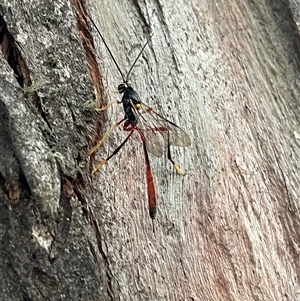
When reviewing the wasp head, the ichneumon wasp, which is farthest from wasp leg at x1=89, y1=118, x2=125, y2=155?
the wasp head

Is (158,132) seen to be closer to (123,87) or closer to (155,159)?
(155,159)

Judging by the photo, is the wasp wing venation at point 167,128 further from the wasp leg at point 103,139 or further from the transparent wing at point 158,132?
the wasp leg at point 103,139

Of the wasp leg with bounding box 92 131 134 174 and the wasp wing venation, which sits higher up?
the wasp wing venation

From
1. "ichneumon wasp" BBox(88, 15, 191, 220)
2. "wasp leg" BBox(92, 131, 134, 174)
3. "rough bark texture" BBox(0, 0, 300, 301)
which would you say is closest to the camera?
"rough bark texture" BBox(0, 0, 300, 301)

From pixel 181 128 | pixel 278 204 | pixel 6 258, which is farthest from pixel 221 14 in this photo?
pixel 6 258

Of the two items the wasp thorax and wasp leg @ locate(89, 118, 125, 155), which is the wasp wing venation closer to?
the wasp thorax

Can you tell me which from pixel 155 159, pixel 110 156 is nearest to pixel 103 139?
pixel 110 156

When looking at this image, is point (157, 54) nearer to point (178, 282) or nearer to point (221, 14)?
point (221, 14)
